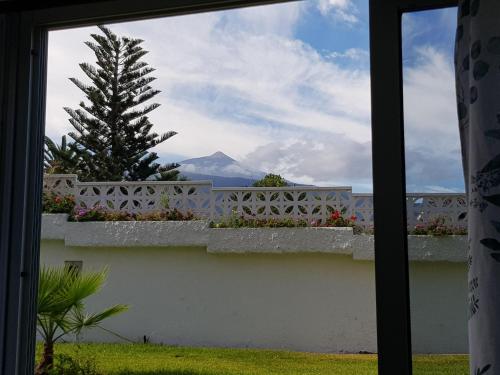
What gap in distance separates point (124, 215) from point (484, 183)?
18.0 ft

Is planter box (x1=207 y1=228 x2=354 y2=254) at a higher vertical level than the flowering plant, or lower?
lower

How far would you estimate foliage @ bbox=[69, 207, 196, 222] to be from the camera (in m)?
6.08

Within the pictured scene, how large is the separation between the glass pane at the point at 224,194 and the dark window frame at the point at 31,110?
3570 millimetres

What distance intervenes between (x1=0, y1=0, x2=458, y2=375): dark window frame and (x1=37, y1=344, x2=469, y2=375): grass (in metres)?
3.58

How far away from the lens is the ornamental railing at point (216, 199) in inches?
231

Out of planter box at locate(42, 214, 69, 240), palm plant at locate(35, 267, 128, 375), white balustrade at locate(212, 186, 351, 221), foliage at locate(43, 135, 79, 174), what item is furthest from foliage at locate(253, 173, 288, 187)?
palm plant at locate(35, 267, 128, 375)

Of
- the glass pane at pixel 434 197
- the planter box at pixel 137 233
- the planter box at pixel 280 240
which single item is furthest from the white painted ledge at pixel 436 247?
the planter box at pixel 137 233

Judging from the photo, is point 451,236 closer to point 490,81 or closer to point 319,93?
point 490,81

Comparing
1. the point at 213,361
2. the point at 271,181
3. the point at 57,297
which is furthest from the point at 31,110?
the point at 271,181

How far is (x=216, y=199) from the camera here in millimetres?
6070

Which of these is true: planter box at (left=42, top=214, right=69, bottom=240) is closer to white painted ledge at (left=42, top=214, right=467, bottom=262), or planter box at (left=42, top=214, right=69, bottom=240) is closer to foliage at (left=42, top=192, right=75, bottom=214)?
white painted ledge at (left=42, top=214, right=467, bottom=262)

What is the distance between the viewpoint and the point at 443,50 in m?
1.15

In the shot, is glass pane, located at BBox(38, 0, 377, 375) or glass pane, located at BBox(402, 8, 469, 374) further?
glass pane, located at BBox(38, 0, 377, 375)

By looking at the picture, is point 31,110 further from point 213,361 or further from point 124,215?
point 124,215
